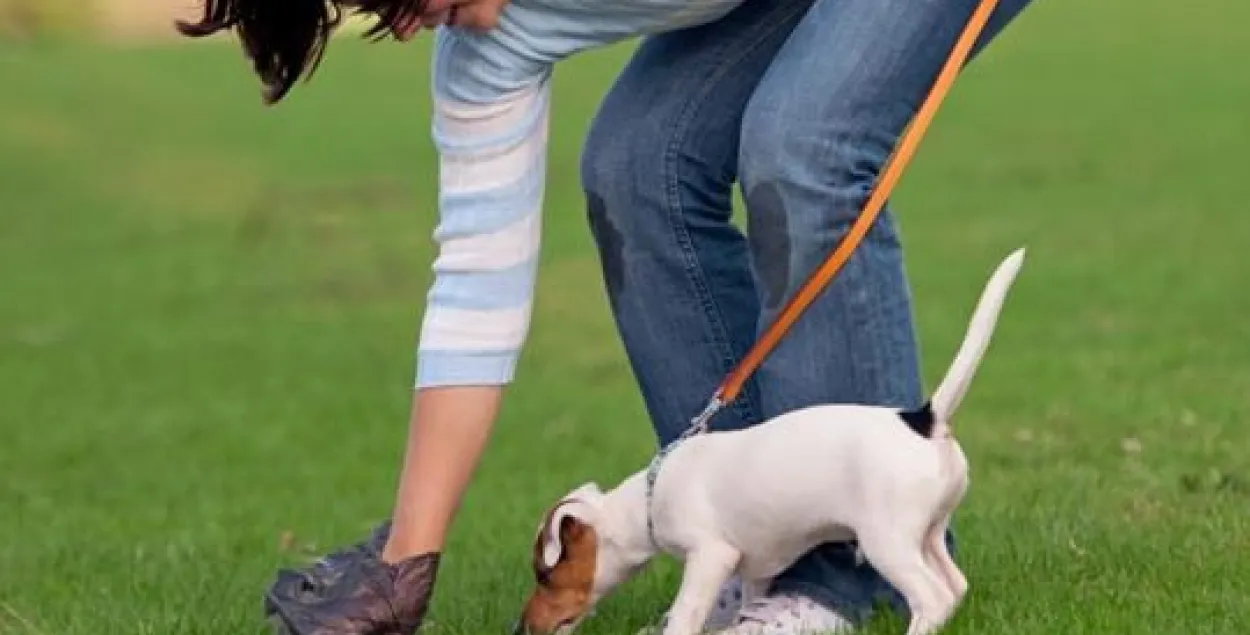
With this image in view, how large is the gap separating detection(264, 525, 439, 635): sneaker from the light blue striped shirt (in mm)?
328

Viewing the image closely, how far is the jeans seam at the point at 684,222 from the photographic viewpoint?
4.84 meters

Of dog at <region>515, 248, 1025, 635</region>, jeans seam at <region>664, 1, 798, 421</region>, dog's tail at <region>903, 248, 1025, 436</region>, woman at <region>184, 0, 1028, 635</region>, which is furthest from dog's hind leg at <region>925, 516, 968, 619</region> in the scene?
jeans seam at <region>664, 1, 798, 421</region>

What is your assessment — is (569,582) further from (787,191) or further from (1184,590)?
(1184,590)

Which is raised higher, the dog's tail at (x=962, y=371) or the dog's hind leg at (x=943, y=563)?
the dog's tail at (x=962, y=371)

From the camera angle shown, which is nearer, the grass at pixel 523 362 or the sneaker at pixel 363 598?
the sneaker at pixel 363 598

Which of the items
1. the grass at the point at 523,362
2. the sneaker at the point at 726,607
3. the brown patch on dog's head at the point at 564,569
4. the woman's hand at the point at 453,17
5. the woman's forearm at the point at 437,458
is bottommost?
the grass at the point at 523,362

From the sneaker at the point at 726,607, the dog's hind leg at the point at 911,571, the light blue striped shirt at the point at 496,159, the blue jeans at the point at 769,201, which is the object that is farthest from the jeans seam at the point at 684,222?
the dog's hind leg at the point at 911,571

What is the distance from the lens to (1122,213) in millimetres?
15531

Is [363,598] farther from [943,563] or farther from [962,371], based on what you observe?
[962,371]

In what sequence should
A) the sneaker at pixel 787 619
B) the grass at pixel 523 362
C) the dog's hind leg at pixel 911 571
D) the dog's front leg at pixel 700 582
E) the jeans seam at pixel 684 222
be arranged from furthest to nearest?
the grass at pixel 523 362 < the jeans seam at pixel 684 222 < the sneaker at pixel 787 619 < the dog's front leg at pixel 700 582 < the dog's hind leg at pixel 911 571

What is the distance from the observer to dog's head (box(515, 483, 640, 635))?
470cm

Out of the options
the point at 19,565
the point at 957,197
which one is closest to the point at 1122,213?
the point at 957,197

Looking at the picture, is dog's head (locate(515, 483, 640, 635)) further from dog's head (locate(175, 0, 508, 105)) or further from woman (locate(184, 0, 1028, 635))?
dog's head (locate(175, 0, 508, 105))

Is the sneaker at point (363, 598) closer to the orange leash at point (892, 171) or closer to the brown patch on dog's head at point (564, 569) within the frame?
the brown patch on dog's head at point (564, 569)
